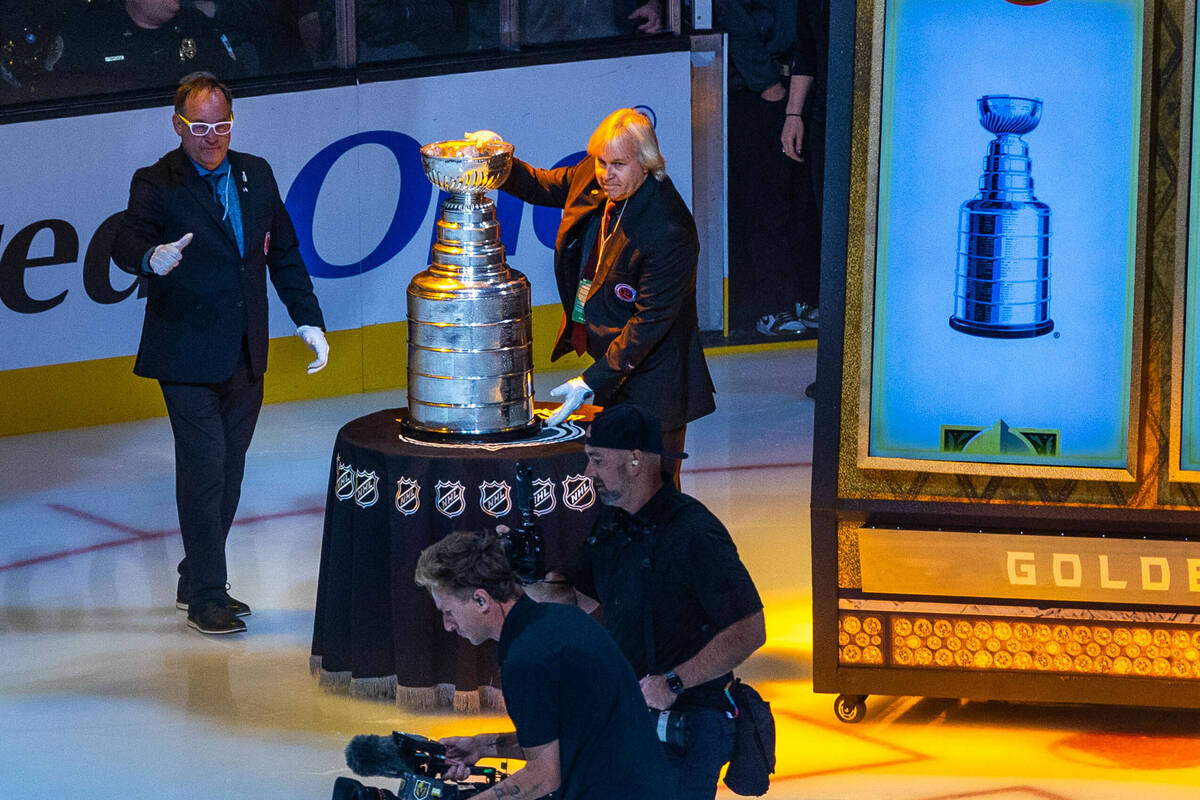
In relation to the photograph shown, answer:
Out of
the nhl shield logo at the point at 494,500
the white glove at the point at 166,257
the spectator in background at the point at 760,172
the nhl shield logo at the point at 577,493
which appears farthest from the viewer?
the spectator in background at the point at 760,172

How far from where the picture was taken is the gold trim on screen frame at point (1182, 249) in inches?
241

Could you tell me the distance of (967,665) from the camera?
6.50m

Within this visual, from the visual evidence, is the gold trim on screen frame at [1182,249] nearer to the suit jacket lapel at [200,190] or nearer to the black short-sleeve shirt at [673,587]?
the black short-sleeve shirt at [673,587]

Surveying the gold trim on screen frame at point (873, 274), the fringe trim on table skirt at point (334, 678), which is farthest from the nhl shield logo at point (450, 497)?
the gold trim on screen frame at point (873, 274)

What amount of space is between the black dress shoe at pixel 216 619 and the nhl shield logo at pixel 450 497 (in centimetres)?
154

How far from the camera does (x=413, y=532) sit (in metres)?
6.60

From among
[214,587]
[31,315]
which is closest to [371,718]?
[214,587]

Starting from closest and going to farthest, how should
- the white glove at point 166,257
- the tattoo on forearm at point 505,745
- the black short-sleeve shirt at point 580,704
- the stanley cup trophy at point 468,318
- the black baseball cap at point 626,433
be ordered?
the black short-sleeve shirt at point 580,704, the tattoo on forearm at point 505,745, the black baseball cap at point 626,433, the stanley cup trophy at point 468,318, the white glove at point 166,257

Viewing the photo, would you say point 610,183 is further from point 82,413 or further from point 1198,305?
point 82,413

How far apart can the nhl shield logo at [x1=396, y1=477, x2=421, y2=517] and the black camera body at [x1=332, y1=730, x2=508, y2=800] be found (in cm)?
215

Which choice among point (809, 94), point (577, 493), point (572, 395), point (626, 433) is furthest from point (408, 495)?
point (809, 94)

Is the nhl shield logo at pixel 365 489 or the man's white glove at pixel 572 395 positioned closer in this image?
the nhl shield logo at pixel 365 489

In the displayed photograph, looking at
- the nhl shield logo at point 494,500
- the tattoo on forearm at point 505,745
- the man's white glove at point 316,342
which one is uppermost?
the man's white glove at point 316,342

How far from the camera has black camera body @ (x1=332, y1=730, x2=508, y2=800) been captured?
437 centimetres
